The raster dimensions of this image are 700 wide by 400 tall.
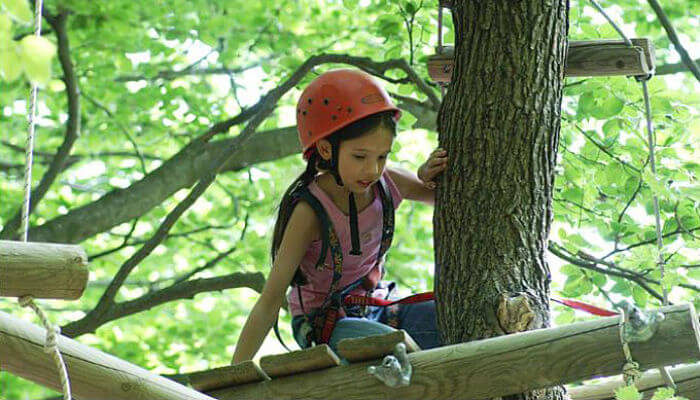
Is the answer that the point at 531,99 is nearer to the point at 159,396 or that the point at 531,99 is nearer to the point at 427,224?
the point at 159,396

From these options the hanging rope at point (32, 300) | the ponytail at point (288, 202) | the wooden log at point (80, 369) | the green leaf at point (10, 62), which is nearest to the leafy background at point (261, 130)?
the ponytail at point (288, 202)

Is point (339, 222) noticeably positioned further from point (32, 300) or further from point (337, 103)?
point (32, 300)

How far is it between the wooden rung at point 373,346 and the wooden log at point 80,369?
0.40 metres

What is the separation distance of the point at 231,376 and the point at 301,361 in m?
0.21

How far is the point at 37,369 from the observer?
2.06 m

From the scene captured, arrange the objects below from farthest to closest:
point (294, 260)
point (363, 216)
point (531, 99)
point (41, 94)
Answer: point (41, 94) → point (363, 216) → point (294, 260) → point (531, 99)

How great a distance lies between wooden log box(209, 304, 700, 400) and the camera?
2131 millimetres

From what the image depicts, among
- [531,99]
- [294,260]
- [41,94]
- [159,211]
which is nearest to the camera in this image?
[531,99]

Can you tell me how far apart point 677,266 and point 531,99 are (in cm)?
89

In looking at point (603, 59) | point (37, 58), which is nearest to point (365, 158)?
point (603, 59)

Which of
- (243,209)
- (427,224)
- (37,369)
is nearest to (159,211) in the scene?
(243,209)

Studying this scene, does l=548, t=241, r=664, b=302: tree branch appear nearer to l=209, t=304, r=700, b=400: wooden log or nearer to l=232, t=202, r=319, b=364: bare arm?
l=232, t=202, r=319, b=364: bare arm

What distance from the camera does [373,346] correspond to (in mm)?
2320

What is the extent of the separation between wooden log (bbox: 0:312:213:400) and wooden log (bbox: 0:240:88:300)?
0.53 ft
